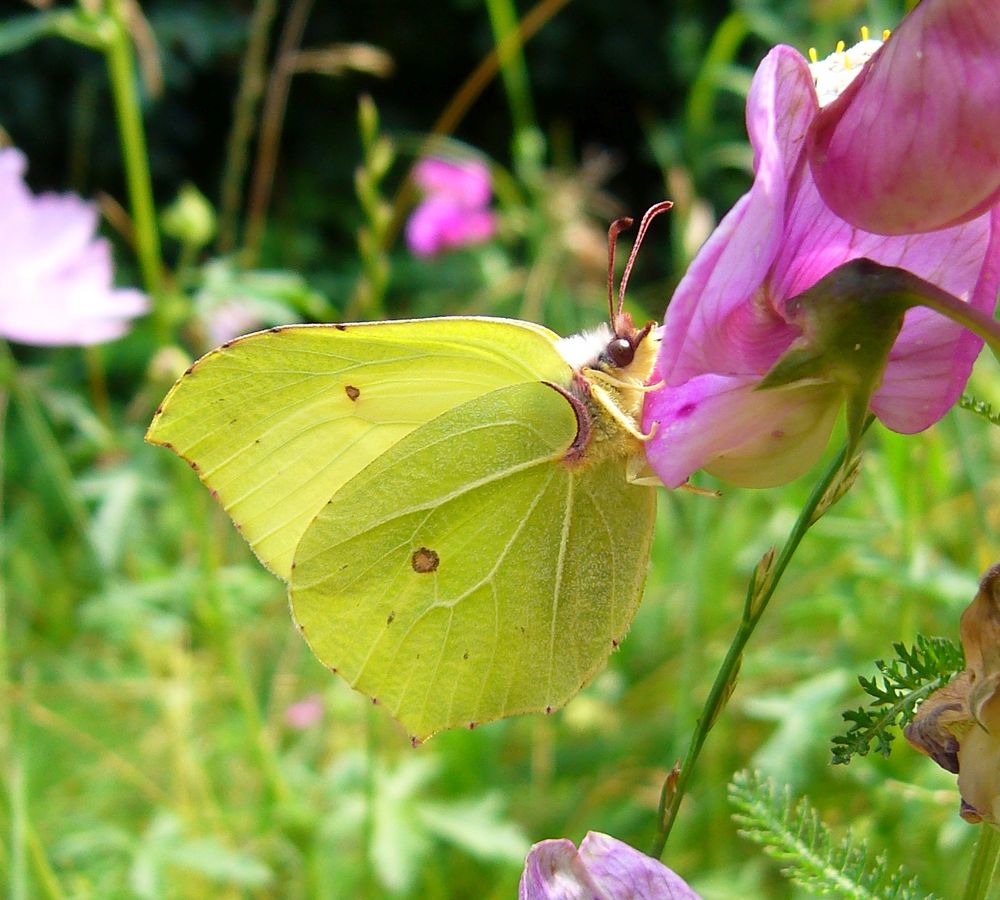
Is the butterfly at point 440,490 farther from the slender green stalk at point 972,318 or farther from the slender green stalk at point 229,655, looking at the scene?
the slender green stalk at point 972,318

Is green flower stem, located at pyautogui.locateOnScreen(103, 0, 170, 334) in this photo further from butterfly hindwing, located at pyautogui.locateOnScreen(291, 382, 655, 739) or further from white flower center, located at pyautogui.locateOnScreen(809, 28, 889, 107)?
white flower center, located at pyautogui.locateOnScreen(809, 28, 889, 107)

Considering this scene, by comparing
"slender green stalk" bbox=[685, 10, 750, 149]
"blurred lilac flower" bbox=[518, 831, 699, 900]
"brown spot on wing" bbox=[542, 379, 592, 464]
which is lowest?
"blurred lilac flower" bbox=[518, 831, 699, 900]

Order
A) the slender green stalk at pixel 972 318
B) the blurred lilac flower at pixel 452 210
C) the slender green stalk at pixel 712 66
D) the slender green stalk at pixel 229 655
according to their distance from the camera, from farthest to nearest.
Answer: the blurred lilac flower at pixel 452 210
the slender green stalk at pixel 712 66
the slender green stalk at pixel 229 655
the slender green stalk at pixel 972 318

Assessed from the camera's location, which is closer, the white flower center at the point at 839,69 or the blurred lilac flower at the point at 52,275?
the white flower center at the point at 839,69

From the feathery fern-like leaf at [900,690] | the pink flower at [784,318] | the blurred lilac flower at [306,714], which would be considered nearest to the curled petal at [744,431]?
the pink flower at [784,318]

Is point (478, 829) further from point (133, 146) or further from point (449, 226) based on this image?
point (449, 226)

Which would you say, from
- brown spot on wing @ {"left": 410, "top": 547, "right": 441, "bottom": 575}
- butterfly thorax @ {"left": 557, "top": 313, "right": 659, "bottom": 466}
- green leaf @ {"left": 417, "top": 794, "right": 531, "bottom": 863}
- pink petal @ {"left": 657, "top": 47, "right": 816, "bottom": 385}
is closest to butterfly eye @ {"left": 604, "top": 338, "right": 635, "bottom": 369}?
butterfly thorax @ {"left": 557, "top": 313, "right": 659, "bottom": 466}
